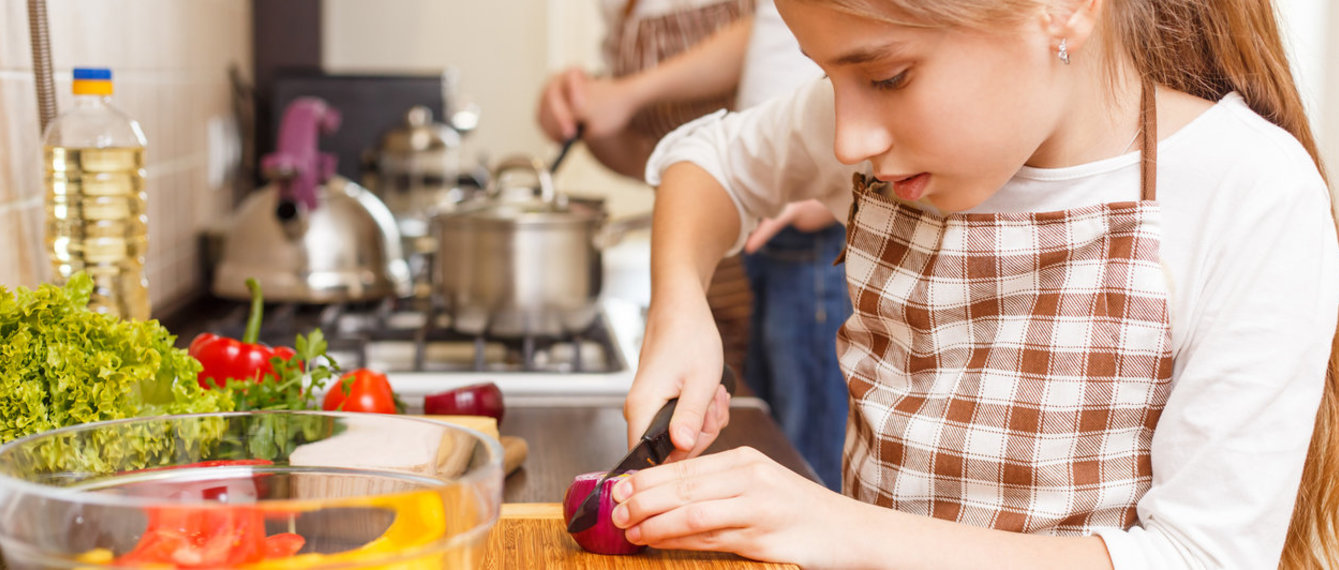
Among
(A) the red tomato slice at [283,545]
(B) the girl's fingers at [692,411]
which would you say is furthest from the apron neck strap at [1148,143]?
(A) the red tomato slice at [283,545]

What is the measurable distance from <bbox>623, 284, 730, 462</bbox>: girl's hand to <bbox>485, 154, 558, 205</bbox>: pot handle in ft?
2.04

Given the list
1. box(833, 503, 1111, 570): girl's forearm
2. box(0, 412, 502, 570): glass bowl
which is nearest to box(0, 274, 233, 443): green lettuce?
box(0, 412, 502, 570): glass bowl

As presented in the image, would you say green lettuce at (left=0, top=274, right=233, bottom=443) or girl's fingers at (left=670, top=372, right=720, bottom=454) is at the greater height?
green lettuce at (left=0, top=274, right=233, bottom=443)

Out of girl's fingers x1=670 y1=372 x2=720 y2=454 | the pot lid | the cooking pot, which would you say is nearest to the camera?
girl's fingers x1=670 y1=372 x2=720 y2=454

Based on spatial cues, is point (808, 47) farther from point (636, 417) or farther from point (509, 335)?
point (509, 335)

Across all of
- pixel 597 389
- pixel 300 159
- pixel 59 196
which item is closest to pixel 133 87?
pixel 300 159

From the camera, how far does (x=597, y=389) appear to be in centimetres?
127

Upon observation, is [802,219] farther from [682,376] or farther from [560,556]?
[560,556]

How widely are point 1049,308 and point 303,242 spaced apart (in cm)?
112

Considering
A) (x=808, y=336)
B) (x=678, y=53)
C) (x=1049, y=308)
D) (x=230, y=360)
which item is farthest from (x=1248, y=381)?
(x=678, y=53)

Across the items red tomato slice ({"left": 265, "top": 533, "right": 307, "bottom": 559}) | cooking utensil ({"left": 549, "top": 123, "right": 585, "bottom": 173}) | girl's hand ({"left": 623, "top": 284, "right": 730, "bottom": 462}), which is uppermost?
cooking utensil ({"left": 549, "top": 123, "right": 585, "bottom": 173})

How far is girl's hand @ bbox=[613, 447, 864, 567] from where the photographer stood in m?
0.70

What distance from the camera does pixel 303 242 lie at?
1.66m

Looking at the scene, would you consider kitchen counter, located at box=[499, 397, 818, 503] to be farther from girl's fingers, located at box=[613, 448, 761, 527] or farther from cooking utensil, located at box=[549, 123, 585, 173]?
cooking utensil, located at box=[549, 123, 585, 173]
